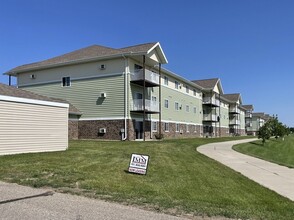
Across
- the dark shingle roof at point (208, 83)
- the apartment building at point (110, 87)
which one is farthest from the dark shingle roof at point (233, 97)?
the apartment building at point (110, 87)

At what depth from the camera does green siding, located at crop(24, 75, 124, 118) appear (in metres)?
29.4

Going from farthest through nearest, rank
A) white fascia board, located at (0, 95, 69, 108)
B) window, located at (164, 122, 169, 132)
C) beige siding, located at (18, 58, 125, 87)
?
window, located at (164, 122, 169, 132)
beige siding, located at (18, 58, 125, 87)
white fascia board, located at (0, 95, 69, 108)

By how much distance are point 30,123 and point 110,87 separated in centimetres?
1524

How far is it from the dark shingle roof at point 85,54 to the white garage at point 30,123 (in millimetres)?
13854

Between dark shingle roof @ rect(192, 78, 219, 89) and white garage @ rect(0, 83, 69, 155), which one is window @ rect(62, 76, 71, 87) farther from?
dark shingle roof @ rect(192, 78, 219, 89)

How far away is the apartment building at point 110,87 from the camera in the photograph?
Result: 29.2 metres

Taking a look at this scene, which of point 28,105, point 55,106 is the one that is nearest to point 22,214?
point 28,105

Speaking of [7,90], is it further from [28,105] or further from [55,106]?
[55,106]

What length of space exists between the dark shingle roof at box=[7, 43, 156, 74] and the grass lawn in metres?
18.4

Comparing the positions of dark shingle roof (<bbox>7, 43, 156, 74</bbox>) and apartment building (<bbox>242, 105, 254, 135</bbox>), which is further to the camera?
apartment building (<bbox>242, 105, 254, 135</bbox>)

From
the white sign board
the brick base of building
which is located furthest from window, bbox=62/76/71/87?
the white sign board

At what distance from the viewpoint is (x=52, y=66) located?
1283 inches

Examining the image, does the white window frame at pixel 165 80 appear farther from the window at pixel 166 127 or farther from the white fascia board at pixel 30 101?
the white fascia board at pixel 30 101

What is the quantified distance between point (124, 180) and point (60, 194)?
223 centimetres
